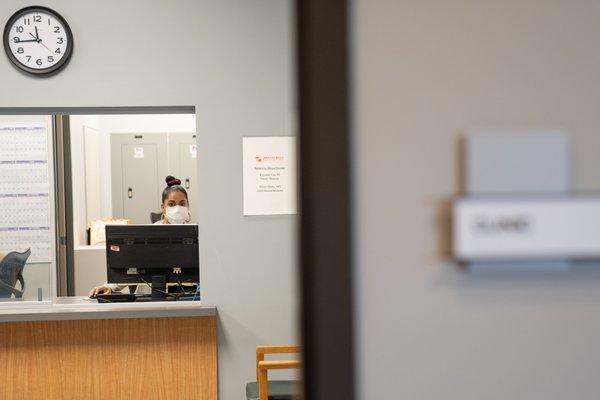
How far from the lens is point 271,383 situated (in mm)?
2875

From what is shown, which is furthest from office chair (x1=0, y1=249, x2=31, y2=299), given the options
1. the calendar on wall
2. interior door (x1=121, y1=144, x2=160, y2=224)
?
interior door (x1=121, y1=144, x2=160, y2=224)

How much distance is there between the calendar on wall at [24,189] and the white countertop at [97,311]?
1.94m

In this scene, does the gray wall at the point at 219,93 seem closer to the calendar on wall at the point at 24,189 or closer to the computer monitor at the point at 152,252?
the computer monitor at the point at 152,252

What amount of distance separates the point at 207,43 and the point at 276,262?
41.8 inches

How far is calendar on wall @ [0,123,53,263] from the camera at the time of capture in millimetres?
4961

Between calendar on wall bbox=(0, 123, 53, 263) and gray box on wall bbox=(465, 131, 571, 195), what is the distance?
4.86 meters

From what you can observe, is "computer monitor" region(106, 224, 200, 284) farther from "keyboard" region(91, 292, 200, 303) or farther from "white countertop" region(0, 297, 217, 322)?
"white countertop" region(0, 297, 217, 322)

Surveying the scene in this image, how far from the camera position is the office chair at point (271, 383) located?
2391mm

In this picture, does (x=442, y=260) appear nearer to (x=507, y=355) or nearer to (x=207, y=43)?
(x=507, y=355)

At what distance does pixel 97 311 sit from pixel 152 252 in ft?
1.40

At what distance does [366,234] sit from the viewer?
1.90ft

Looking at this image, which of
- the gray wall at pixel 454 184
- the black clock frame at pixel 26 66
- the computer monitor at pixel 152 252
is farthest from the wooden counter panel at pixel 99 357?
the gray wall at pixel 454 184

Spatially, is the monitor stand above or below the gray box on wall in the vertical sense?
below

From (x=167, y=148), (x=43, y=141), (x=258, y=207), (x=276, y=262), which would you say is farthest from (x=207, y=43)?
(x=167, y=148)
